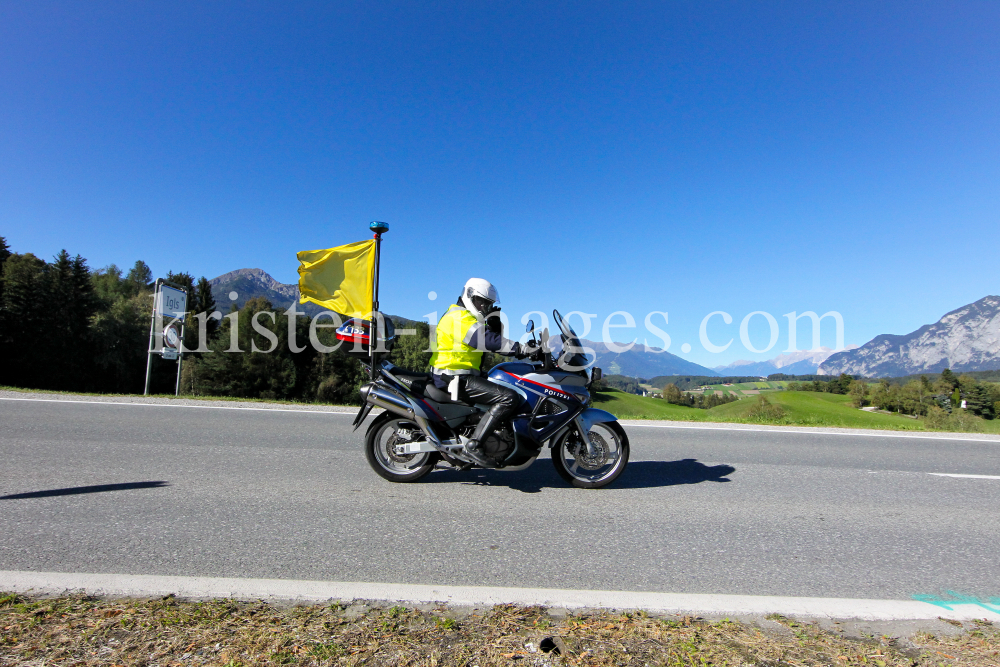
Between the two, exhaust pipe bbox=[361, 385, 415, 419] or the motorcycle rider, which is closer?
the motorcycle rider

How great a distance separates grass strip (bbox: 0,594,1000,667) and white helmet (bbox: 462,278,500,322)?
2872 mm

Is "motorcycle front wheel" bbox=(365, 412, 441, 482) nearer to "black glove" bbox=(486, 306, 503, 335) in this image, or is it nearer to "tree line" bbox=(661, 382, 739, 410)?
"black glove" bbox=(486, 306, 503, 335)

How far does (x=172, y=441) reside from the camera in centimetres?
667

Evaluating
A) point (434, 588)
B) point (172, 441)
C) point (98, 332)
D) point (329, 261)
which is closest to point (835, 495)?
point (434, 588)

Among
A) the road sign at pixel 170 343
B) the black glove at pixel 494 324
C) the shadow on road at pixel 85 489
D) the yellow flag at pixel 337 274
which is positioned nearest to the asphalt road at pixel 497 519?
the shadow on road at pixel 85 489

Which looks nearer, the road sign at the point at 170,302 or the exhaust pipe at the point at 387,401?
the exhaust pipe at the point at 387,401

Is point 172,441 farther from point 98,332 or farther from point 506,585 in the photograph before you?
point 98,332

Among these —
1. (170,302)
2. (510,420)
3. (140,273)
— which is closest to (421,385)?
(510,420)

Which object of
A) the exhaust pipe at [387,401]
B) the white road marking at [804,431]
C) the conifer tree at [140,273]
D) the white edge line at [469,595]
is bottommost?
the white edge line at [469,595]

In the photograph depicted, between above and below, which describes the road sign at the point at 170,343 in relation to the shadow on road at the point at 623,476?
above

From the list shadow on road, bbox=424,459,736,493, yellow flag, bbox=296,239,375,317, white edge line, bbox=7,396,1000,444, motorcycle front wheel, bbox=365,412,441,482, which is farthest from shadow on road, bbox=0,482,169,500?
yellow flag, bbox=296,239,375,317

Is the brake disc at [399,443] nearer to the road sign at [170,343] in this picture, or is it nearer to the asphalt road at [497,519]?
the asphalt road at [497,519]

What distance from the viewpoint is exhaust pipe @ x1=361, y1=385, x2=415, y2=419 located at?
5.14m

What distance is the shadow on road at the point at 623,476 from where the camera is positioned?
5.29 meters
